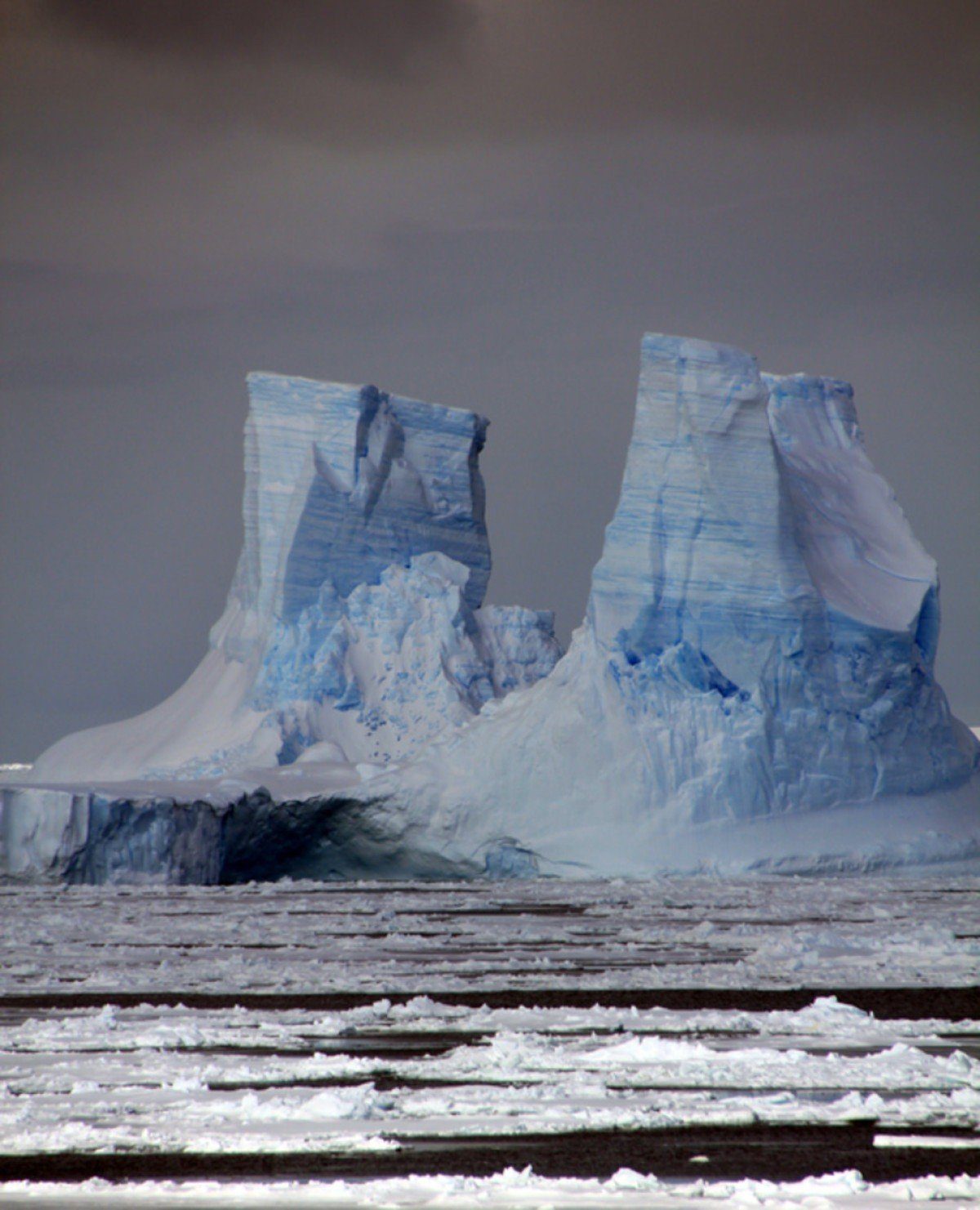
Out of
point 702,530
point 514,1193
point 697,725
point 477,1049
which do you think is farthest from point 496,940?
point 702,530

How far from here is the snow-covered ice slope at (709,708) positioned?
2273 cm

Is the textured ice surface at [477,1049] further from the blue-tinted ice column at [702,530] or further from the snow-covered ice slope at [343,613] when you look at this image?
the snow-covered ice slope at [343,613]

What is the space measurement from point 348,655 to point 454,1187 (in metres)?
26.8

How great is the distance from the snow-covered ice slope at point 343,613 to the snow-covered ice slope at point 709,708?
6540 mm

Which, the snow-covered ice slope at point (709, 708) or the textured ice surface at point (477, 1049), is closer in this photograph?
the textured ice surface at point (477, 1049)

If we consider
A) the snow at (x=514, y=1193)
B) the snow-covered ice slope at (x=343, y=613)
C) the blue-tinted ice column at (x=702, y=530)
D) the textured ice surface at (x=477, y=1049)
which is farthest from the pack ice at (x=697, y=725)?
the snow at (x=514, y=1193)

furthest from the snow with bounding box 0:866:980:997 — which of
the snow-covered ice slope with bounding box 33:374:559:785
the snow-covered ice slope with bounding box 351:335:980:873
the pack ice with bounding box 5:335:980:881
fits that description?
the snow-covered ice slope with bounding box 33:374:559:785

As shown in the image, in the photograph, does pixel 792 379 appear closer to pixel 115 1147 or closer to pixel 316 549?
pixel 316 549

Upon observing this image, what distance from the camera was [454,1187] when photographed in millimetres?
4934

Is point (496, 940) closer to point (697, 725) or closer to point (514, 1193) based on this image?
point (514, 1193)

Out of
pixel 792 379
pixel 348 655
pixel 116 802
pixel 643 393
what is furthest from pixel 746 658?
pixel 348 655

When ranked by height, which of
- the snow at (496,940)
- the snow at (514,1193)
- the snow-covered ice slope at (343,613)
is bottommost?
the snow at (496,940)

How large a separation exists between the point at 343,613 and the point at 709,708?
1060 cm

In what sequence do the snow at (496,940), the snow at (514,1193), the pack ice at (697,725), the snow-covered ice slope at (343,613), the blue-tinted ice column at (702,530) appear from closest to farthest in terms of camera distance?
the snow at (514,1193) < the snow at (496,940) < the pack ice at (697,725) < the blue-tinted ice column at (702,530) < the snow-covered ice slope at (343,613)
